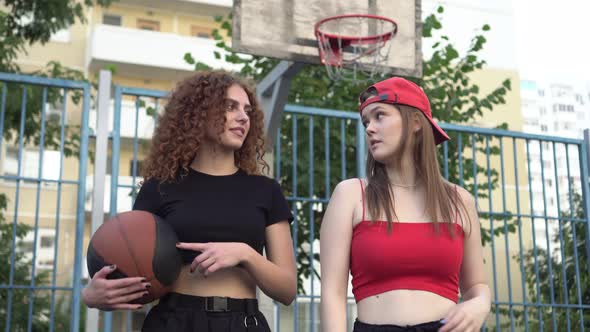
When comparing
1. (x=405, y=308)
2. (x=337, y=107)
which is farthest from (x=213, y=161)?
(x=337, y=107)

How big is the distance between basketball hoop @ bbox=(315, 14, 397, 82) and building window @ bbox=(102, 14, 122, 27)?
2022cm

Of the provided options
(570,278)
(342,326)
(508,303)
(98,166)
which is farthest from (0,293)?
(570,278)

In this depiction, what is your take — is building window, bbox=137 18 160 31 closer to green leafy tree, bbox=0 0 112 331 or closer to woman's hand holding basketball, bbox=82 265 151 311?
green leafy tree, bbox=0 0 112 331

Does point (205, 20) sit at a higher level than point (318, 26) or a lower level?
higher

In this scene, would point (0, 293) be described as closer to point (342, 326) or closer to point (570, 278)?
point (342, 326)

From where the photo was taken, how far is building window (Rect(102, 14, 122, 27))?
976 inches

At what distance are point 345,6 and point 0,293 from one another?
4313mm

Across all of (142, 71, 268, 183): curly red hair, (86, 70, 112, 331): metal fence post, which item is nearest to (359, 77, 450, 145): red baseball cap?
(142, 71, 268, 183): curly red hair

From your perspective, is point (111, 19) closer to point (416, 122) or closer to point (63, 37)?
point (63, 37)

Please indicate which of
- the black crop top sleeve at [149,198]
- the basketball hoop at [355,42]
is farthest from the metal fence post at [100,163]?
the black crop top sleeve at [149,198]

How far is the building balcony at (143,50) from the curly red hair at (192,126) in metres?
20.0

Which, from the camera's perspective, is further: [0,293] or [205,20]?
[205,20]

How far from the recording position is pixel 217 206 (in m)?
2.85

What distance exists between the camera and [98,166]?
16.8 ft
